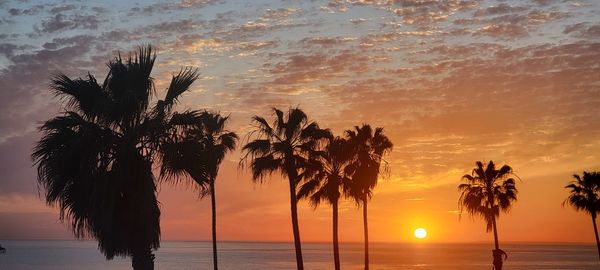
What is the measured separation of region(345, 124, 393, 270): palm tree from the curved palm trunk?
23078 millimetres

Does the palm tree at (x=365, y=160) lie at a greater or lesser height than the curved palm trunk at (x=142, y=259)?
greater

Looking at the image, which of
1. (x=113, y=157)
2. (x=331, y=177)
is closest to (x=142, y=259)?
(x=113, y=157)

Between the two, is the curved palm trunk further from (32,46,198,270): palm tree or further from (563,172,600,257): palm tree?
(563,172,600,257): palm tree

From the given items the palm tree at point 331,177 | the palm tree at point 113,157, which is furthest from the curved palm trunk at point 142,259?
the palm tree at point 331,177

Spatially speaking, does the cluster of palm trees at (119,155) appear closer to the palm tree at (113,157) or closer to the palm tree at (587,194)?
the palm tree at (113,157)

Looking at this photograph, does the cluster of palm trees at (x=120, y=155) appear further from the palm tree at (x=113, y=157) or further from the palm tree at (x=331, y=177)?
the palm tree at (x=331, y=177)

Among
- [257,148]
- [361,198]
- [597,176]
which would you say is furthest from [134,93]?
[597,176]

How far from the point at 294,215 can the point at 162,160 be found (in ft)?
60.3

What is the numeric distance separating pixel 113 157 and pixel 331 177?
22990 millimetres

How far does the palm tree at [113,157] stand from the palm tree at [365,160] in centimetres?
2318

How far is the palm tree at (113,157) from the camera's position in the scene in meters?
22.0

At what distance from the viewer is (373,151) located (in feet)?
158

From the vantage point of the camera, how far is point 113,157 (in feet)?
74.0

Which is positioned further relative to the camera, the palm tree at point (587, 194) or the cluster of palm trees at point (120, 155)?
the palm tree at point (587, 194)
